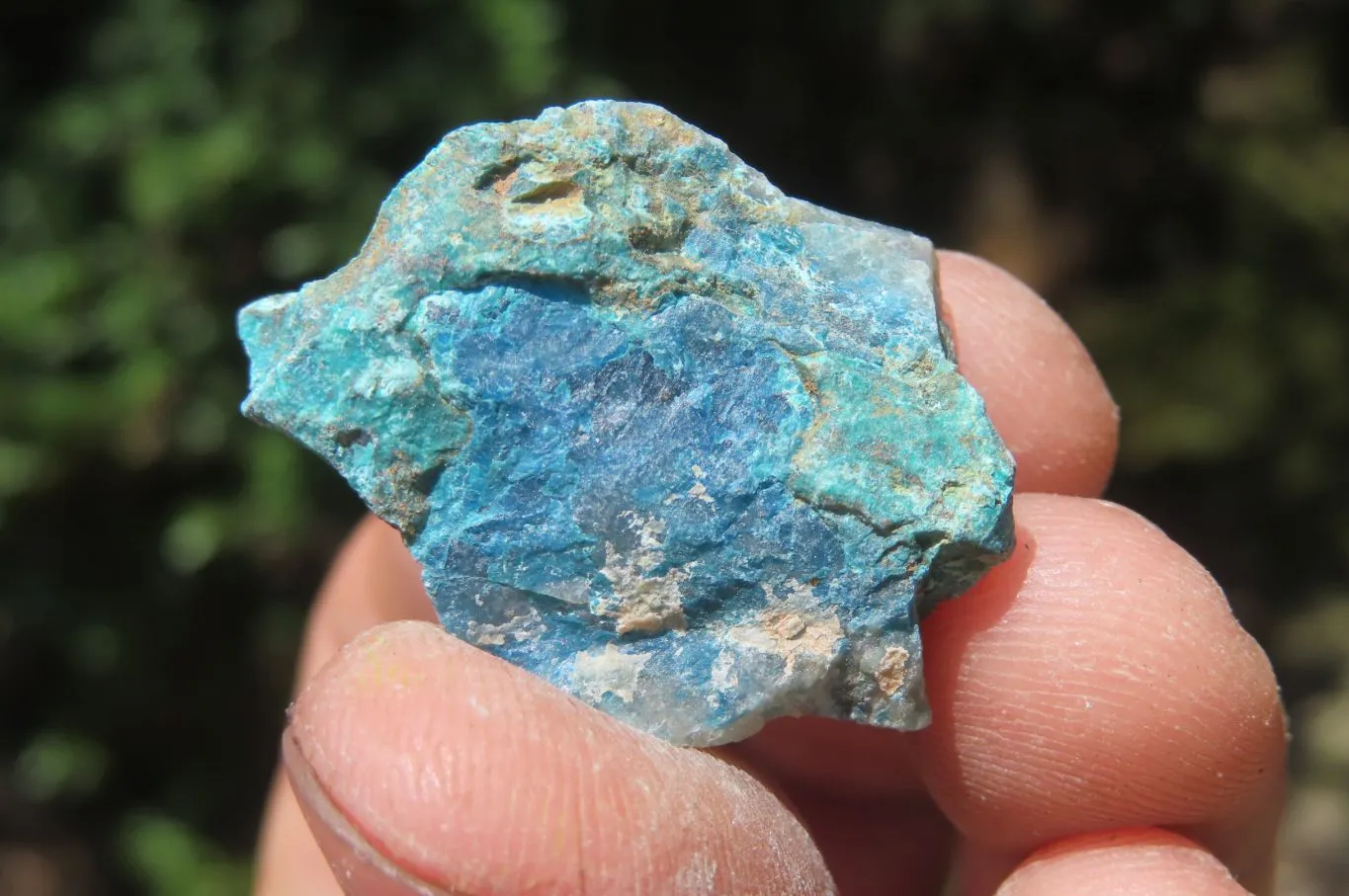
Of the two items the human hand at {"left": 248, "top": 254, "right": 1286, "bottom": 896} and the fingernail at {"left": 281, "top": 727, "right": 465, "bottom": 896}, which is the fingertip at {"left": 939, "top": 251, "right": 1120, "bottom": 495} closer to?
the human hand at {"left": 248, "top": 254, "right": 1286, "bottom": 896}

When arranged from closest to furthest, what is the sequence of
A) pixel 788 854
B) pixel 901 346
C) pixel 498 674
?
pixel 498 674, pixel 788 854, pixel 901 346

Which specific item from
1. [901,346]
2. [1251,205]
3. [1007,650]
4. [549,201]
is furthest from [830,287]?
[1251,205]

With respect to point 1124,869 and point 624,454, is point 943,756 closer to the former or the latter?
point 1124,869

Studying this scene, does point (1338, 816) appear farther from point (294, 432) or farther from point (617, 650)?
point (294, 432)

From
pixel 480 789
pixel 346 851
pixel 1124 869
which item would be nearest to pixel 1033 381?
pixel 1124 869

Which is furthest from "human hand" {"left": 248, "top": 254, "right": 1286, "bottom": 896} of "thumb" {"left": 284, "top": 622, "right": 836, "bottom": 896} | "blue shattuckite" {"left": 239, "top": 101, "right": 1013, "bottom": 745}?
"blue shattuckite" {"left": 239, "top": 101, "right": 1013, "bottom": 745}

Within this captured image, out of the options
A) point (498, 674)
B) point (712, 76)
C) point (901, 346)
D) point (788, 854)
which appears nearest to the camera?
point (498, 674)
